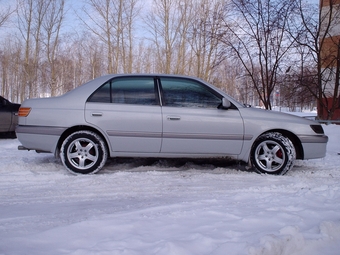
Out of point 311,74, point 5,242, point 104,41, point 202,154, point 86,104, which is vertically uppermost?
point 104,41

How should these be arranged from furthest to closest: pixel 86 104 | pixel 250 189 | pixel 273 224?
pixel 86 104, pixel 250 189, pixel 273 224

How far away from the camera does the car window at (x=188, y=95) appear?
4492mm

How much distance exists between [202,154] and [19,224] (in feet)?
8.48

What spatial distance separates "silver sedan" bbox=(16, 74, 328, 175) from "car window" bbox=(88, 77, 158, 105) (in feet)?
0.05

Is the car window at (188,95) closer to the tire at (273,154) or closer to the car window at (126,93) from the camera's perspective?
the car window at (126,93)

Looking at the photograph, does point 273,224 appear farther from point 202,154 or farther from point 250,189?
point 202,154

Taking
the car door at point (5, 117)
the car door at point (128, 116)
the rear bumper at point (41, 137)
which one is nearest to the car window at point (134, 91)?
the car door at point (128, 116)

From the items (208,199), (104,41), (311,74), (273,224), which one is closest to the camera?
(273,224)

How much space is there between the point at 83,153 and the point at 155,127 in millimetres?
1079

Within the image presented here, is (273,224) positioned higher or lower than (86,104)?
lower

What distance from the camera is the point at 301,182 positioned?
3875 millimetres

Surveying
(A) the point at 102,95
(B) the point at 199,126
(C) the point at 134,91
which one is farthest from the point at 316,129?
(A) the point at 102,95

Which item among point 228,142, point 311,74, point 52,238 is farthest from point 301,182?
point 311,74

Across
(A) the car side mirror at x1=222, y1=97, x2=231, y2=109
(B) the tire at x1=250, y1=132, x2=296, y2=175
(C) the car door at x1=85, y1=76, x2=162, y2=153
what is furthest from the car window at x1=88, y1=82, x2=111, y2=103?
(B) the tire at x1=250, y1=132, x2=296, y2=175
